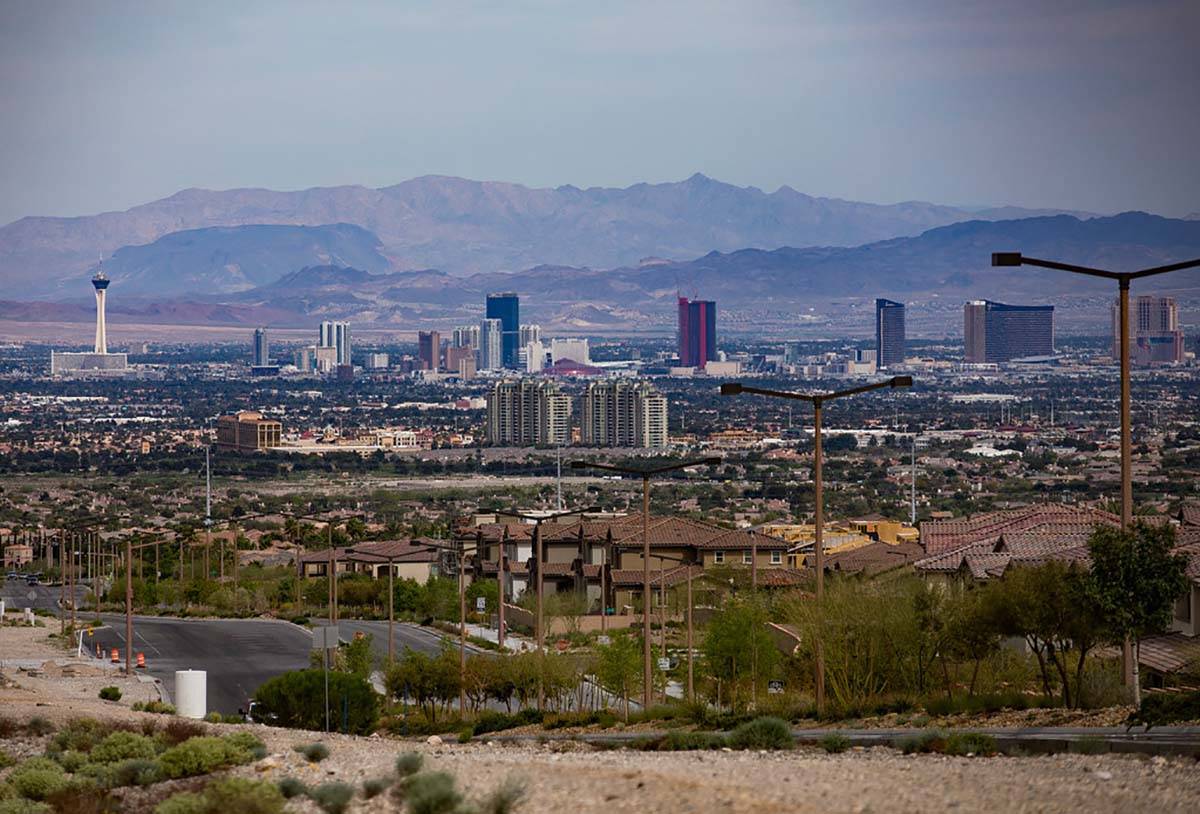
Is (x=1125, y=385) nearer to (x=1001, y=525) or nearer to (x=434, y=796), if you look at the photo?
(x=434, y=796)

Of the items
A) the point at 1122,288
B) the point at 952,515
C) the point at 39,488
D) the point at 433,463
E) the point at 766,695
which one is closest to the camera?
the point at 1122,288

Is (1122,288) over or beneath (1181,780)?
over

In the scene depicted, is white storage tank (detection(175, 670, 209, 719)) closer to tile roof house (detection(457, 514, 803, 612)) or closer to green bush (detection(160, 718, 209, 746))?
green bush (detection(160, 718, 209, 746))

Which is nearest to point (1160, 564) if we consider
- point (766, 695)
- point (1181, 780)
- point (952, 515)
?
point (1181, 780)

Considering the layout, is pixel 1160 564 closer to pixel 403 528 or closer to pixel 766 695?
pixel 766 695

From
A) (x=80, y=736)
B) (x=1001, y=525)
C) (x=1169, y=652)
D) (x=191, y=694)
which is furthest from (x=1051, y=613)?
(x=1001, y=525)

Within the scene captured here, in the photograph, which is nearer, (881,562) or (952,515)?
(881,562)

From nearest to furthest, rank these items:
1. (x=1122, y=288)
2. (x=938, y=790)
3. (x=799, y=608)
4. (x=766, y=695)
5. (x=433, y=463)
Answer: (x=938, y=790), (x=1122, y=288), (x=799, y=608), (x=766, y=695), (x=433, y=463)

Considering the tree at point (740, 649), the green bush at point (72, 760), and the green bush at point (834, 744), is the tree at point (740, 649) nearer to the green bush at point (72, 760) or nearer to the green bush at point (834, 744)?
the green bush at point (834, 744)
